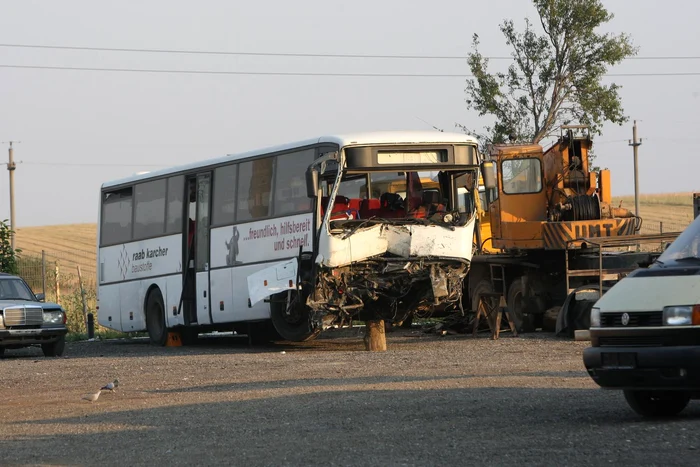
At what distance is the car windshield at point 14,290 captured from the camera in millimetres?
25281

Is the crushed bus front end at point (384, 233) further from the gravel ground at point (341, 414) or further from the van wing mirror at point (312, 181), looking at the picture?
the gravel ground at point (341, 414)

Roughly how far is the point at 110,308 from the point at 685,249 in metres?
19.0

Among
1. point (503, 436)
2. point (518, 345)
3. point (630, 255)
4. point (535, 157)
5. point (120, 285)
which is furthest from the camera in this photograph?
point (120, 285)

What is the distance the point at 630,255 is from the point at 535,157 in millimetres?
3302

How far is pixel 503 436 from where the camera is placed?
10117mm

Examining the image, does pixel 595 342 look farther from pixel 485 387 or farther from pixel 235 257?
pixel 235 257

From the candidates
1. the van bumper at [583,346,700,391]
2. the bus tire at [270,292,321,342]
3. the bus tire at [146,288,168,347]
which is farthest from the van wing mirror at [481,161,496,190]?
the van bumper at [583,346,700,391]

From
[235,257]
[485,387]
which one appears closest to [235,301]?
[235,257]

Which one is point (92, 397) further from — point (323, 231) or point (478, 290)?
point (478, 290)

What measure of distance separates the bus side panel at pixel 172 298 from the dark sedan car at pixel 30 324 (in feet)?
6.96

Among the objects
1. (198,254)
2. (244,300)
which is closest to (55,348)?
(198,254)

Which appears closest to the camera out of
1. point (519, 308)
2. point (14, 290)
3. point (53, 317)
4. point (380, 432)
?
point (380, 432)

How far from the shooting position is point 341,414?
1208 centimetres

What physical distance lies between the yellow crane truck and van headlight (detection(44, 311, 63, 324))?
→ 27.3 ft
